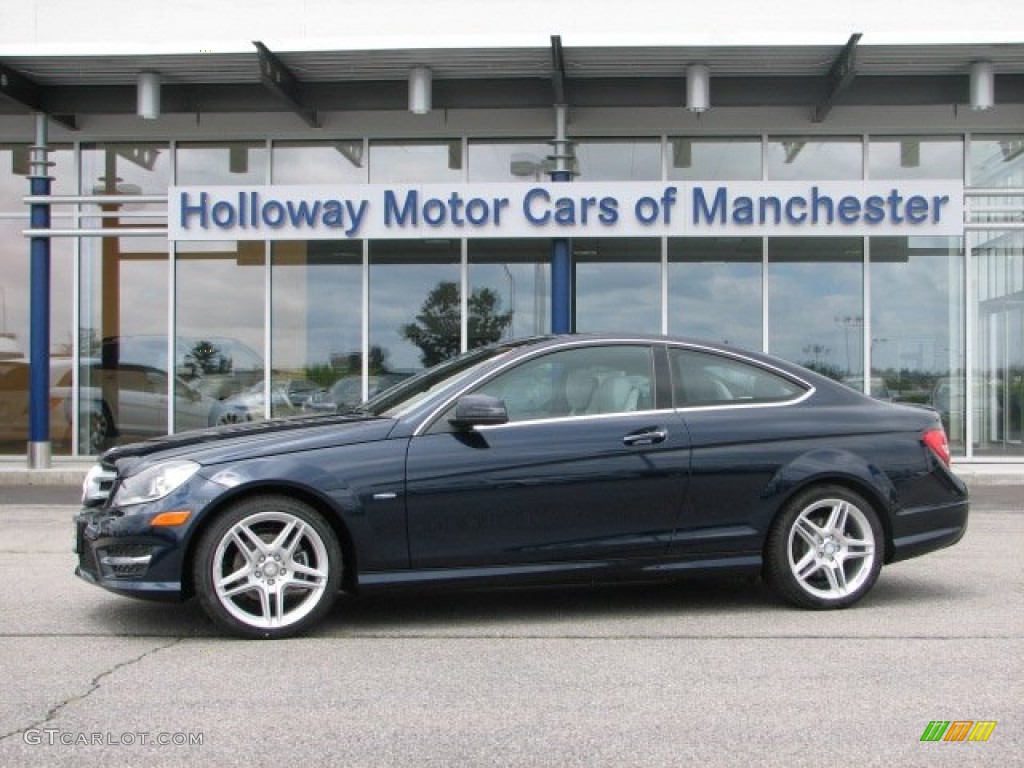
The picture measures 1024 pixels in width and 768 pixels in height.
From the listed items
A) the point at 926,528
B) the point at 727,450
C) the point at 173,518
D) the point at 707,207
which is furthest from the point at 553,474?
the point at 707,207

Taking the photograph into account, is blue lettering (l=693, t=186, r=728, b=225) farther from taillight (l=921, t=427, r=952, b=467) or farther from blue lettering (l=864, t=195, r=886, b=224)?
taillight (l=921, t=427, r=952, b=467)

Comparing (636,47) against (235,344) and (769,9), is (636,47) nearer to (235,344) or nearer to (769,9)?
(769,9)

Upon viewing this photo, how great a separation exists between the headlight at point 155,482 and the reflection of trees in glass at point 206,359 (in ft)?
30.8

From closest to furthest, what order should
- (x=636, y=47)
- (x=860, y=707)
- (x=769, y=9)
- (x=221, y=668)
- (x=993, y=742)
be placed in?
1. (x=993, y=742)
2. (x=860, y=707)
3. (x=221, y=668)
4. (x=636, y=47)
5. (x=769, y=9)

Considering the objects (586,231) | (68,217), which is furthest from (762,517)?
(68,217)

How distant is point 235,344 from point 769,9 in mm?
8088

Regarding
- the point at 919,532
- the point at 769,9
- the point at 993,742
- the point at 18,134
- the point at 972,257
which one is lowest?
the point at 993,742

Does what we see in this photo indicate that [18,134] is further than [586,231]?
Yes

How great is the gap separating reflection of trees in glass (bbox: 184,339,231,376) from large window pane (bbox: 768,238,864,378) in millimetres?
7374

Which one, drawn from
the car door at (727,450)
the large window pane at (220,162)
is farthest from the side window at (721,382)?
the large window pane at (220,162)

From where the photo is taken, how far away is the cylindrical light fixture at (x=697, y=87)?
12.4m

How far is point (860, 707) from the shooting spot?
4.16m

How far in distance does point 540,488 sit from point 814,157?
10.3 meters

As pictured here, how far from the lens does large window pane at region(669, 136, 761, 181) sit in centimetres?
1411
